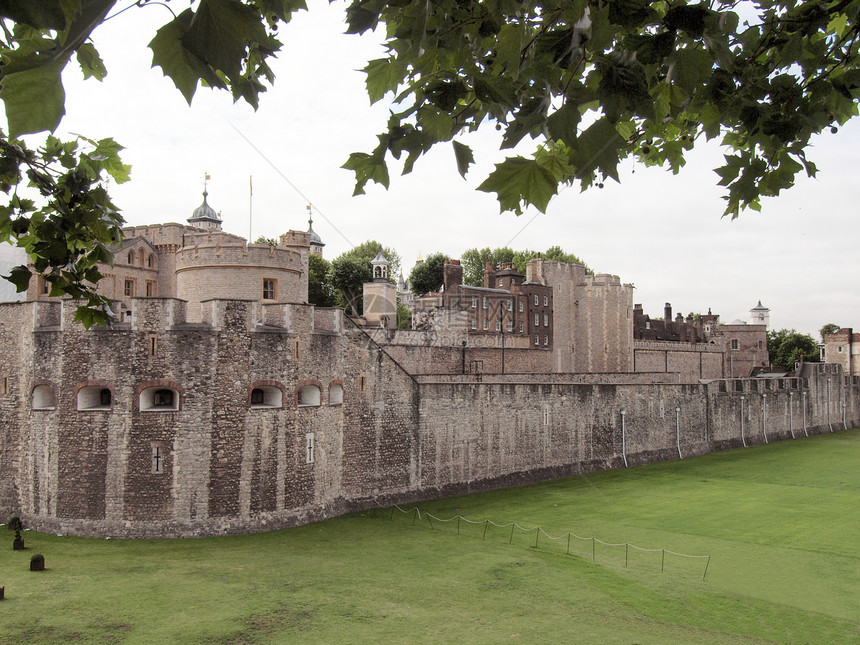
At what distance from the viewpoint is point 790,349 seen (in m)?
83.7

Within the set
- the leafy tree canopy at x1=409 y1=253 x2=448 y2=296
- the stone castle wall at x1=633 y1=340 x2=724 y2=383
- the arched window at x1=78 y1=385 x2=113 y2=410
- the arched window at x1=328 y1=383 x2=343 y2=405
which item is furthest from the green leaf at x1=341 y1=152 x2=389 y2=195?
the leafy tree canopy at x1=409 y1=253 x2=448 y2=296

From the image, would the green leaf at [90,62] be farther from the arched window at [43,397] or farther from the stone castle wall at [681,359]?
the stone castle wall at [681,359]

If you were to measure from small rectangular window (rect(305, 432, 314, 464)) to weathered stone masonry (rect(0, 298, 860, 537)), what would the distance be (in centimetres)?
3

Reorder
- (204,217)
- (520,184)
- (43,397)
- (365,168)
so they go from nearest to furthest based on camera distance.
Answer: (520,184) < (365,168) < (43,397) < (204,217)

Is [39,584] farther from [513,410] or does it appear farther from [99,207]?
[513,410]

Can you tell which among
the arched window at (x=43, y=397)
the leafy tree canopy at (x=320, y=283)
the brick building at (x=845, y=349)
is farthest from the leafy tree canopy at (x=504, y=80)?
the brick building at (x=845, y=349)

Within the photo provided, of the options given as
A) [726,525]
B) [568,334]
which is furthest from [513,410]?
[568,334]

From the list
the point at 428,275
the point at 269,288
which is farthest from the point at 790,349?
the point at 269,288

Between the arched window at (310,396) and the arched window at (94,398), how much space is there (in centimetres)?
493

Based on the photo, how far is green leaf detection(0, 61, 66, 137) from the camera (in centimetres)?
246

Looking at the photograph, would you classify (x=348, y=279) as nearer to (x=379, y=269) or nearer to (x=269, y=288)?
(x=379, y=269)

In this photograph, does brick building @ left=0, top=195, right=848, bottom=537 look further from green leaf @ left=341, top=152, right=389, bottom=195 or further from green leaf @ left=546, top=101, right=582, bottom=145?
green leaf @ left=546, top=101, right=582, bottom=145

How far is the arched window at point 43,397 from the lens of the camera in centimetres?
1841

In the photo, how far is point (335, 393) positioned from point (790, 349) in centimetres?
7834
